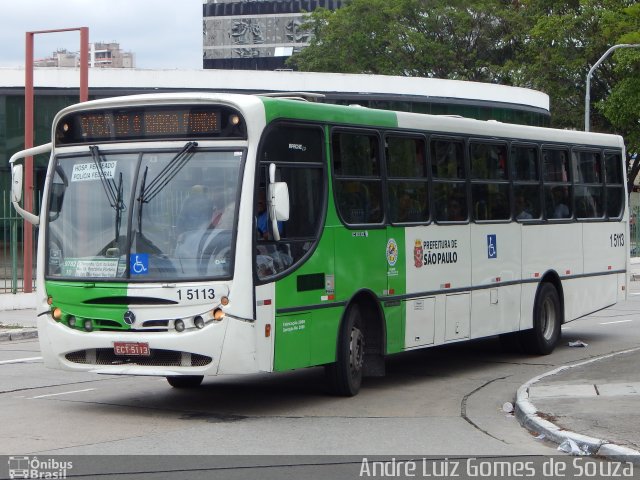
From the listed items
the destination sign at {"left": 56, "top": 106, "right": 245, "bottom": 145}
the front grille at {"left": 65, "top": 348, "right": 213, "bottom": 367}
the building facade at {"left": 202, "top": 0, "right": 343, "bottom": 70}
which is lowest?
the front grille at {"left": 65, "top": 348, "right": 213, "bottom": 367}

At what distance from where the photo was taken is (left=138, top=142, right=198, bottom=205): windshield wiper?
11.2 metres

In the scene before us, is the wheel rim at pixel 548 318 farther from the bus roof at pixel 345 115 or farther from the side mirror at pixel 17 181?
the side mirror at pixel 17 181

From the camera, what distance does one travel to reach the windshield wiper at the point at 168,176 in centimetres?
1116

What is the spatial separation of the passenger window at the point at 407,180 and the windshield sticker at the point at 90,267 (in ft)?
11.8

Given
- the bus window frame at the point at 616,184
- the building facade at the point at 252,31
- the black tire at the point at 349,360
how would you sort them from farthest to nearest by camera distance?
the building facade at the point at 252,31 < the bus window frame at the point at 616,184 < the black tire at the point at 349,360

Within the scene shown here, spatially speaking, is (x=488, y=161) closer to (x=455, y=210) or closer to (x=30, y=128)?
(x=455, y=210)

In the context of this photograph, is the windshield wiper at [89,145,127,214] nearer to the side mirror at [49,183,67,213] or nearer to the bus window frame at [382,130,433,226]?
the side mirror at [49,183,67,213]

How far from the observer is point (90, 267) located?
37.2 ft

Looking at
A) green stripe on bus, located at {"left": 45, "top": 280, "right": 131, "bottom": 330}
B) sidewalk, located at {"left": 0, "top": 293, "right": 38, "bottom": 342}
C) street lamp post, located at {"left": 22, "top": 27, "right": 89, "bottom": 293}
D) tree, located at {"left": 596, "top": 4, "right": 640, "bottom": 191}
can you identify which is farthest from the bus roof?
tree, located at {"left": 596, "top": 4, "right": 640, "bottom": 191}

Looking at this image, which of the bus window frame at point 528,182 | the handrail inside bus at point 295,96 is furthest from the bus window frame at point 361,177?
the bus window frame at point 528,182

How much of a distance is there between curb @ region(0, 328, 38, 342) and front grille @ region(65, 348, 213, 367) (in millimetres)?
9079

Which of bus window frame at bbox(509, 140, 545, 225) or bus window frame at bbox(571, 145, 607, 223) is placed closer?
bus window frame at bbox(509, 140, 545, 225)

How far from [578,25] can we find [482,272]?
42524 mm

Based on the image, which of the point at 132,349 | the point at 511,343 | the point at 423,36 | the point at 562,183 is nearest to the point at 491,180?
the point at 562,183
